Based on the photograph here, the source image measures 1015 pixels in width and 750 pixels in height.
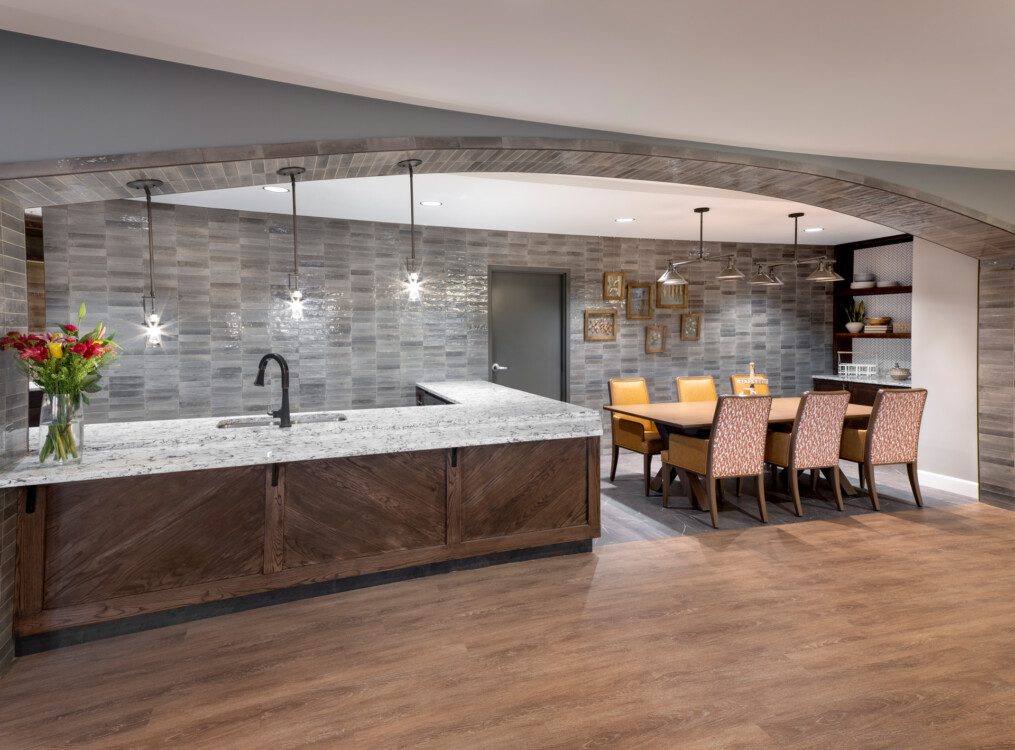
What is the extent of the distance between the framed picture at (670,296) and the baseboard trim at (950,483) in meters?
2.95

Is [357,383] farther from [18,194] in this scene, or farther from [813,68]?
[813,68]

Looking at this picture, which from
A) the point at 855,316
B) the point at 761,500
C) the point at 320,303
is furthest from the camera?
the point at 855,316

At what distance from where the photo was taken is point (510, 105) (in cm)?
288

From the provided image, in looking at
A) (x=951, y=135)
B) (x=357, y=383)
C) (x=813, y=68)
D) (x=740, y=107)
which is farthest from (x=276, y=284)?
(x=951, y=135)

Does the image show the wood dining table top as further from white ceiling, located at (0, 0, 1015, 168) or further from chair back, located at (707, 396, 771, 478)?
white ceiling, located at (0, 0, 1015, 168)

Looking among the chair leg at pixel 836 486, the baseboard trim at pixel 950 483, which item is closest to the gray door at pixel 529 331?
the chair leg at pixel 836 486

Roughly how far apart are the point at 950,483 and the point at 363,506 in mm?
5018

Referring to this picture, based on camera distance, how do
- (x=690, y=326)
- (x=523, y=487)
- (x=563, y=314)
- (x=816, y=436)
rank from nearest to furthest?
1. (x=523, y=487)
2. (x=816, y=436)
3. (x=563, y=314)
4. (x=690, y=326)

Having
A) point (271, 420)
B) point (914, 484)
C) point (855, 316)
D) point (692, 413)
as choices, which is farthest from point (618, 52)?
point (855, 316)

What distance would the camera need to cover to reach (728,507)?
15.7 ft

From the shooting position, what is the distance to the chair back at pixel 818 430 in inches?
178

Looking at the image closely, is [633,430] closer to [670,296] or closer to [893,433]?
[893,433]

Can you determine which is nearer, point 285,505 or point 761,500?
point 285,505

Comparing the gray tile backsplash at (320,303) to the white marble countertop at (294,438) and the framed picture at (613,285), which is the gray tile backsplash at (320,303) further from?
the white marble countertop at (294,438)
